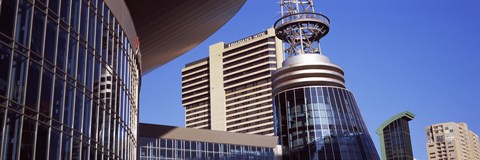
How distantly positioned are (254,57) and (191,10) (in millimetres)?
118451

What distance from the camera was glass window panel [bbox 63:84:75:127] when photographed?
26047 millimetres

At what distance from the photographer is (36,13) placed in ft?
78.1

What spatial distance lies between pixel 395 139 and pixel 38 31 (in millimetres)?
57208

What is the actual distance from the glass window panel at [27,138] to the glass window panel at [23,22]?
9.62 feet

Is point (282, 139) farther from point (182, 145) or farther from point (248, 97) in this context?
point (248, 97)

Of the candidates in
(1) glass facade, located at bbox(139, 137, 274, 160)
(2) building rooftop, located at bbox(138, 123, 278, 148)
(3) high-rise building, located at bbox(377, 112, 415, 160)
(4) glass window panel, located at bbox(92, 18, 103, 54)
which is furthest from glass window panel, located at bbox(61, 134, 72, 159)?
(3) high-rise building, located at bbox(377, 112, 415, 160)

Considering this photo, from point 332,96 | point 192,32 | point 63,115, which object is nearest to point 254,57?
point 332,96

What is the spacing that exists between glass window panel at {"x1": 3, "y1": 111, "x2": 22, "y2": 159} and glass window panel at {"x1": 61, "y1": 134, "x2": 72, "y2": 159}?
4.03 metres

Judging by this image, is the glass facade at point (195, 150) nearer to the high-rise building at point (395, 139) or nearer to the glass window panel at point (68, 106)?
the high-rise building at point (395, 139)

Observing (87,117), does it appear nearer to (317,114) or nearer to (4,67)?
(4,67)

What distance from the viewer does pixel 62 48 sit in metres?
26.2

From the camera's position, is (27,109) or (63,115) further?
(63,115)

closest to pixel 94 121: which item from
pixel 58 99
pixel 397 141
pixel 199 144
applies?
pixel 58 99

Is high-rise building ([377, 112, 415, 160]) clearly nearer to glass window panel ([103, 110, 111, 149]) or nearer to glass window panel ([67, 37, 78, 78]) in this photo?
glass window panel ([103, 110, 111, 149])
